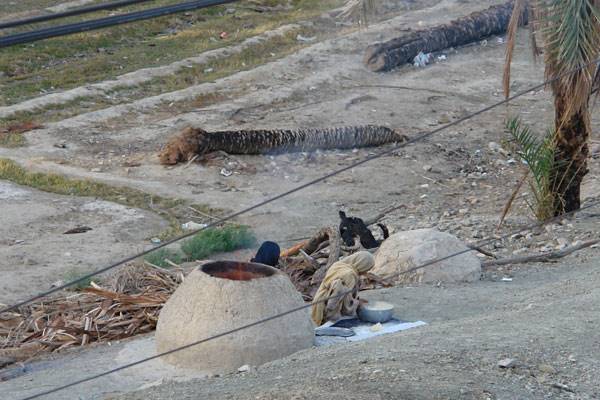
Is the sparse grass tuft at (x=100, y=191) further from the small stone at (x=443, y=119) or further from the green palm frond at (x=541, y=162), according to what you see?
the small stone at (x=443, y=119)

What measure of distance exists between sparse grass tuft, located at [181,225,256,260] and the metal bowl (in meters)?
3.46

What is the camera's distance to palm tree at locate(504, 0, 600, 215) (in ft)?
31.3

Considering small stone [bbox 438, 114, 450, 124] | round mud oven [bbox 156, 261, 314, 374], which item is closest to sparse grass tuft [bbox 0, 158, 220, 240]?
small stone [bbox 438, 114, 450, 124]

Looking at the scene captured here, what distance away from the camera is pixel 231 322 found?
696cm

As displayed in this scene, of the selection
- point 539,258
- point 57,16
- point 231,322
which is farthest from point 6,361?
point 539,258

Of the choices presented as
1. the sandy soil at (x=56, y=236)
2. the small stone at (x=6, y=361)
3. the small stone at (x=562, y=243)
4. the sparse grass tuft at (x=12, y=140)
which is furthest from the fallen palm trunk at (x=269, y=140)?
the small stone at (x=6, y=361)

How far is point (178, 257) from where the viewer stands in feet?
36.6

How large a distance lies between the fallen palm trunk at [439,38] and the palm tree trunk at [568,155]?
8.16 meters

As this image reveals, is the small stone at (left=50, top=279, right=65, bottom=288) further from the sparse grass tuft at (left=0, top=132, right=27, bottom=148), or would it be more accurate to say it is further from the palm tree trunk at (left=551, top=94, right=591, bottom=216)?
the palm tree trunk at (left=551, top=94, right=591, bottom=216)

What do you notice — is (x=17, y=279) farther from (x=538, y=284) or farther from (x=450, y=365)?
(x=450, y=365)

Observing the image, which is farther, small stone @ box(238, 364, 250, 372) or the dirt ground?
small stone @ box(238, 364, 250, 372)

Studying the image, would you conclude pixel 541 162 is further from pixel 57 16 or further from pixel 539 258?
pixel 57 16

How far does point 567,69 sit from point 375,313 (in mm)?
3217

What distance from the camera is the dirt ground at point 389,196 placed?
5.98 metres
